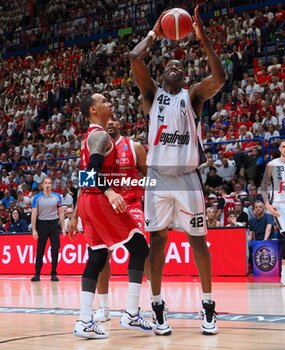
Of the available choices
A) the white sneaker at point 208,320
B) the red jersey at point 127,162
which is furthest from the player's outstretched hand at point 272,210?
the white sneaker at point 208,320

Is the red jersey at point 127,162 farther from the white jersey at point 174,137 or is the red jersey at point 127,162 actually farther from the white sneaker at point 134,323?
the white sneaker at point 134,323

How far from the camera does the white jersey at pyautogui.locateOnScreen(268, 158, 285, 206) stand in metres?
11.1

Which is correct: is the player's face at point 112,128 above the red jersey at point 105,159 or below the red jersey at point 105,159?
above

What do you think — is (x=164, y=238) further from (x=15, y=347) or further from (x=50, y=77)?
(x=50, y=77)

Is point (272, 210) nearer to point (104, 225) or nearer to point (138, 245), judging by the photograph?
point (138, 245)

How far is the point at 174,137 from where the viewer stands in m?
6.38

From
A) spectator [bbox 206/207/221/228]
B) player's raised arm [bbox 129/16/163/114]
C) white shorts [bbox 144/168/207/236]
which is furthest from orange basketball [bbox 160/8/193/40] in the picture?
spectator [bbox 206/207/221/228]

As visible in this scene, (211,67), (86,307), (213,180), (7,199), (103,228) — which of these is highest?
(211,67)

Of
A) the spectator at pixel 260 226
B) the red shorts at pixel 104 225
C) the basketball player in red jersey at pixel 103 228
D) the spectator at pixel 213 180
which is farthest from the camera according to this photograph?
the spectator at pixel 213 180

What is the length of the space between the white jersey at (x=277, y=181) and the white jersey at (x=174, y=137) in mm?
4870

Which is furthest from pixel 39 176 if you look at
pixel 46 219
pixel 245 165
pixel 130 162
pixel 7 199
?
pixel 130 162

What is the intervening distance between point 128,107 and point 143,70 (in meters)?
15.5

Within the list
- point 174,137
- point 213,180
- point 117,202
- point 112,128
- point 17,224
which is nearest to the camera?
point 117,202

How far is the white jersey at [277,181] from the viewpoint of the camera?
1114cm
